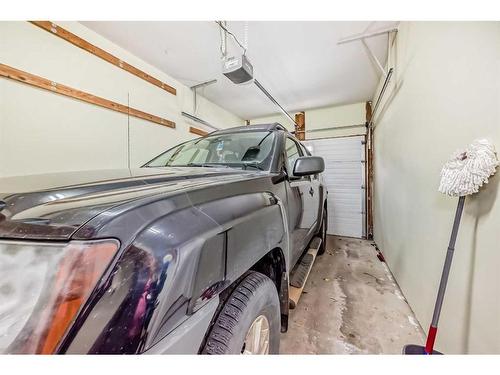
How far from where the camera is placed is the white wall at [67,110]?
6.35 feet

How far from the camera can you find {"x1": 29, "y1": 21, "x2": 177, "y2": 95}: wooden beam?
2158 millimetres

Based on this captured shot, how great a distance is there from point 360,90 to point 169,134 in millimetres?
3719

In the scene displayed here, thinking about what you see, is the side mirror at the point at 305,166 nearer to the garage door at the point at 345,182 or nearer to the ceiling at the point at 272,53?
the ceiling at the point at 272,53

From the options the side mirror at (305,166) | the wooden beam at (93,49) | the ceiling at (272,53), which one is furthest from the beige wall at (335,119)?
the side mirror at (305,166)

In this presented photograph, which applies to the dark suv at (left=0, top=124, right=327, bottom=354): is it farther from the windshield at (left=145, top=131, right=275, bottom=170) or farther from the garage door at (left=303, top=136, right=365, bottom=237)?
the garage door at (left=303, top=136, right=365, bottom=237)

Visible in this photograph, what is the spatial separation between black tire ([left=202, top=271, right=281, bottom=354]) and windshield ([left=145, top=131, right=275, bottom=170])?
0.79 metres

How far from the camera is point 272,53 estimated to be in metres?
2.94

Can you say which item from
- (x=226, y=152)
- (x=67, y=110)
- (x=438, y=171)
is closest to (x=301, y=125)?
(x=226, y=152)

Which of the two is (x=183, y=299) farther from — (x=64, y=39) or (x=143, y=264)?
(x=64, y=39)

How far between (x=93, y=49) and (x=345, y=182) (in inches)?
198

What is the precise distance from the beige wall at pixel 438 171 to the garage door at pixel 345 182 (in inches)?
97.9

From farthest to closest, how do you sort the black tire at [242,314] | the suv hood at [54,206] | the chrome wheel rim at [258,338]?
the chrome wheel rim at [258,338] → the black tire at [242,314] → the suv hood at [54,206]

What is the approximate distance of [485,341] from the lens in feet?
3.29
